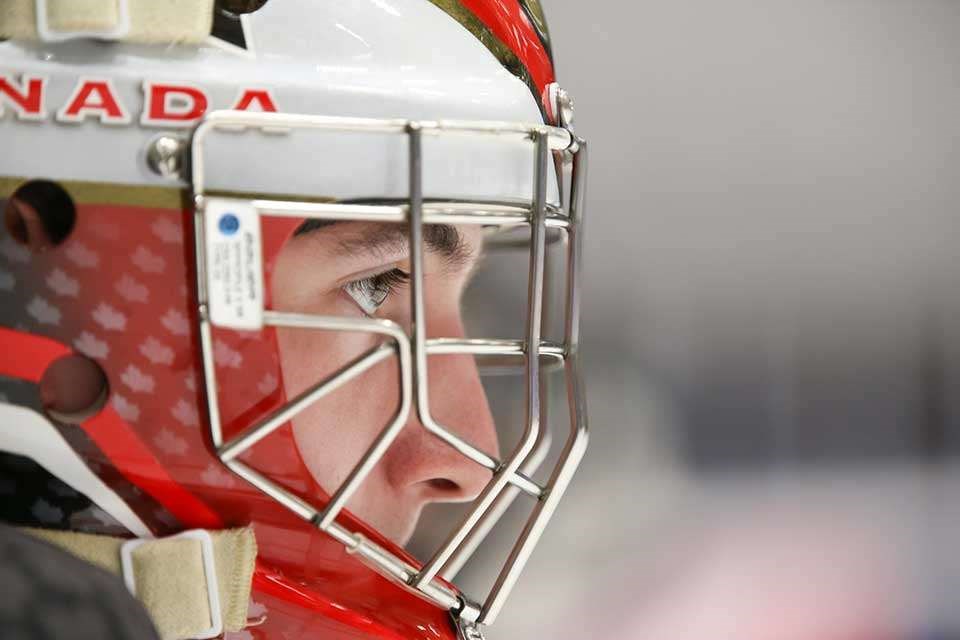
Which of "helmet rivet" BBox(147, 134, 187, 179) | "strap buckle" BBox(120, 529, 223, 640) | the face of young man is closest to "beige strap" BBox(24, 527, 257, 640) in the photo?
"strap buckle" BBox(120, 529, 223, 640)

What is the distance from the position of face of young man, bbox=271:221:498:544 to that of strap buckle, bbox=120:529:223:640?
10cm

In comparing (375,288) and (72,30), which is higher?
(72,30)

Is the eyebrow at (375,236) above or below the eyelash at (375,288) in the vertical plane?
above

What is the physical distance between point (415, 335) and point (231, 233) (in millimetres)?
126

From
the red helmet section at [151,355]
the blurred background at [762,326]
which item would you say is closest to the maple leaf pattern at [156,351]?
the red helmet section at [151,355]

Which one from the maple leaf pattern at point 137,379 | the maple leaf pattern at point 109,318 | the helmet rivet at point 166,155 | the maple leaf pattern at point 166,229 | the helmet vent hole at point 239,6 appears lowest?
the maple leaf pattern at point 137,379

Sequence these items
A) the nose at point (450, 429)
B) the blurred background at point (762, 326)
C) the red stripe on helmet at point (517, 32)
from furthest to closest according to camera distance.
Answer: the blurred background at point (762, 326) < the nose at point (450, 429) < the red stripe on helmet at point (517, 32)

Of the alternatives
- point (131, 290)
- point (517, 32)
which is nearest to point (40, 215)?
point (131, 290)

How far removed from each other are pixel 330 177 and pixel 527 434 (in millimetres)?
218

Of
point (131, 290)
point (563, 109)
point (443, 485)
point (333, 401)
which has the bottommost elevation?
point (443, 485)

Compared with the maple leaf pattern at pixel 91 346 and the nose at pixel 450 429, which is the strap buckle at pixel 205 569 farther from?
the nose at pixel 450 429

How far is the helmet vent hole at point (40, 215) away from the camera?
1.96 feet

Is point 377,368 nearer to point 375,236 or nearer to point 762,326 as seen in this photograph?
point 375,236

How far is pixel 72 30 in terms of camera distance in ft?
1.93
